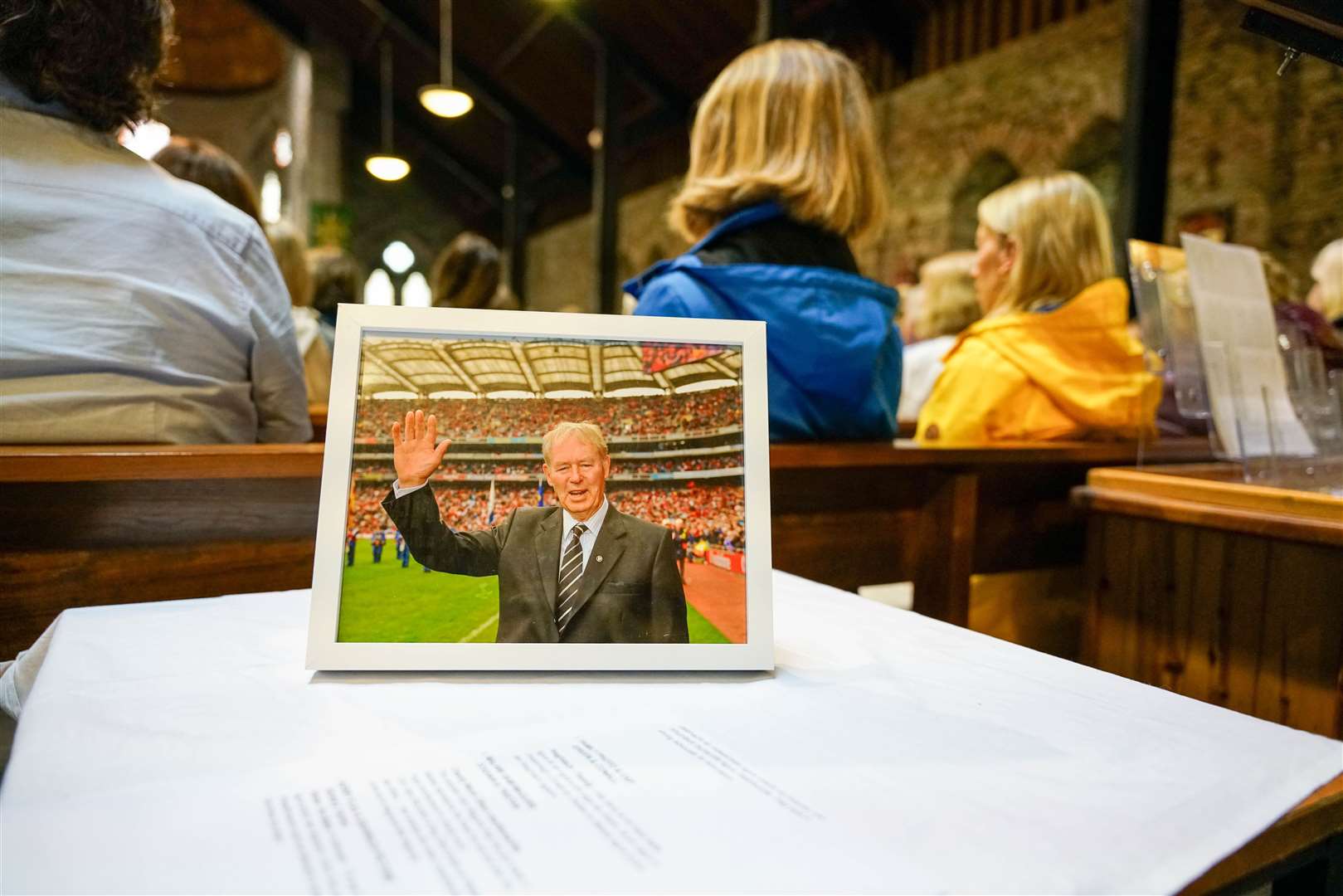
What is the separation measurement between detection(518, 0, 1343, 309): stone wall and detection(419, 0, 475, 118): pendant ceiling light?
3.77m

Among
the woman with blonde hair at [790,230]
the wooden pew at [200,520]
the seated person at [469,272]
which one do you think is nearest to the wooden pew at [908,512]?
the wooden pew at [200,520]

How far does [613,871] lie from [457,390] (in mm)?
354

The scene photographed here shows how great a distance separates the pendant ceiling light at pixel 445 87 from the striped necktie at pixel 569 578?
789cm

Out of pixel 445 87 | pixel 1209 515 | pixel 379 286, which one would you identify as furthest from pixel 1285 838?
pixel 379 286

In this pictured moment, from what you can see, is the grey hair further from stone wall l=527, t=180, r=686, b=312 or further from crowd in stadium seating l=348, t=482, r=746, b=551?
stone wall l=527, t=180, r=686, b=312

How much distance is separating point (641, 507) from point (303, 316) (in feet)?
7.13

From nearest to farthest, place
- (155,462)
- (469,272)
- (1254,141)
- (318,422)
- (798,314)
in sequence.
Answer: (155,462) < (798,314) < (318,422) < (469,272) < (1254,141)

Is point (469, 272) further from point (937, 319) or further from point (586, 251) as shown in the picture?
point (586, 251)

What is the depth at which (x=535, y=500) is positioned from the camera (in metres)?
0.60

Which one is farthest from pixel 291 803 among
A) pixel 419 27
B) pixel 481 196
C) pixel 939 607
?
pixel 481 196

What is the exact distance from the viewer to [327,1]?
11.0 meters

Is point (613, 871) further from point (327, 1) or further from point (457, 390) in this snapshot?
point (327, 1)

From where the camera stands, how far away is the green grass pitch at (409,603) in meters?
0.59

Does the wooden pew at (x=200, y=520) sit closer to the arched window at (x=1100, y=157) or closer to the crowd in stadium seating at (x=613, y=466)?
the crowd in stadium seating at (x=613, y=466)
